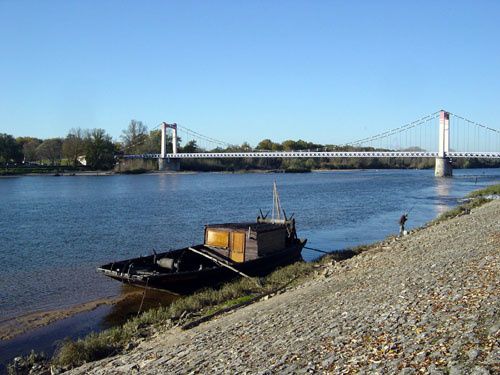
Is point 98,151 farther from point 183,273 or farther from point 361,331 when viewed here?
point 361,331

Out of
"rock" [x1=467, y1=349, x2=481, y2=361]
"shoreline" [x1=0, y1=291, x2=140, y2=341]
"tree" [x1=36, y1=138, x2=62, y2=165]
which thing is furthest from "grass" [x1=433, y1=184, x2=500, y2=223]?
"tree" [x1=36, y1=138, x2=62, y2=165]

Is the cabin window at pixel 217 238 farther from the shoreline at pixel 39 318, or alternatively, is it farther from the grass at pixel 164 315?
the shoreline at pixel 39 318

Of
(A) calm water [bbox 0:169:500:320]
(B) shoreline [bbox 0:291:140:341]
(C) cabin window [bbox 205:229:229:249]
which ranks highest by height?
(C) cabin window [bbox 205:229:229:249]

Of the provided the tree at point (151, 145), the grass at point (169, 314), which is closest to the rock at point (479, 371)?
the grass at point (169, 314)

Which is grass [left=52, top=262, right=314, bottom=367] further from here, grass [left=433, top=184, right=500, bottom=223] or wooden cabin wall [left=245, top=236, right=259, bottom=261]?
grass [left=433, top=184, right=500, bottom=223]

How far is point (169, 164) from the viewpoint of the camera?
441ft

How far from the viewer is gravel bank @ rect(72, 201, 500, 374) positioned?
7.08 m

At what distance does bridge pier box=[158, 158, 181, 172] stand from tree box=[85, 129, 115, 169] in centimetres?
1252

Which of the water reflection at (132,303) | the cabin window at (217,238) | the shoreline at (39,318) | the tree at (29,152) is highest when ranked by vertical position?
the tree at (29,152)

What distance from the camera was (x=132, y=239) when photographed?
95.8 ft

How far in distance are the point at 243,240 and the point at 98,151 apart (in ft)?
360

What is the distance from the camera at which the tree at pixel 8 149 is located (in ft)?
364

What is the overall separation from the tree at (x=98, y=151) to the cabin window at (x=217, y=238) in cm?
10800

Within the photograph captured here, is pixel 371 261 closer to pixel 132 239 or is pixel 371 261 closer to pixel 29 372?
pixel 29 372
